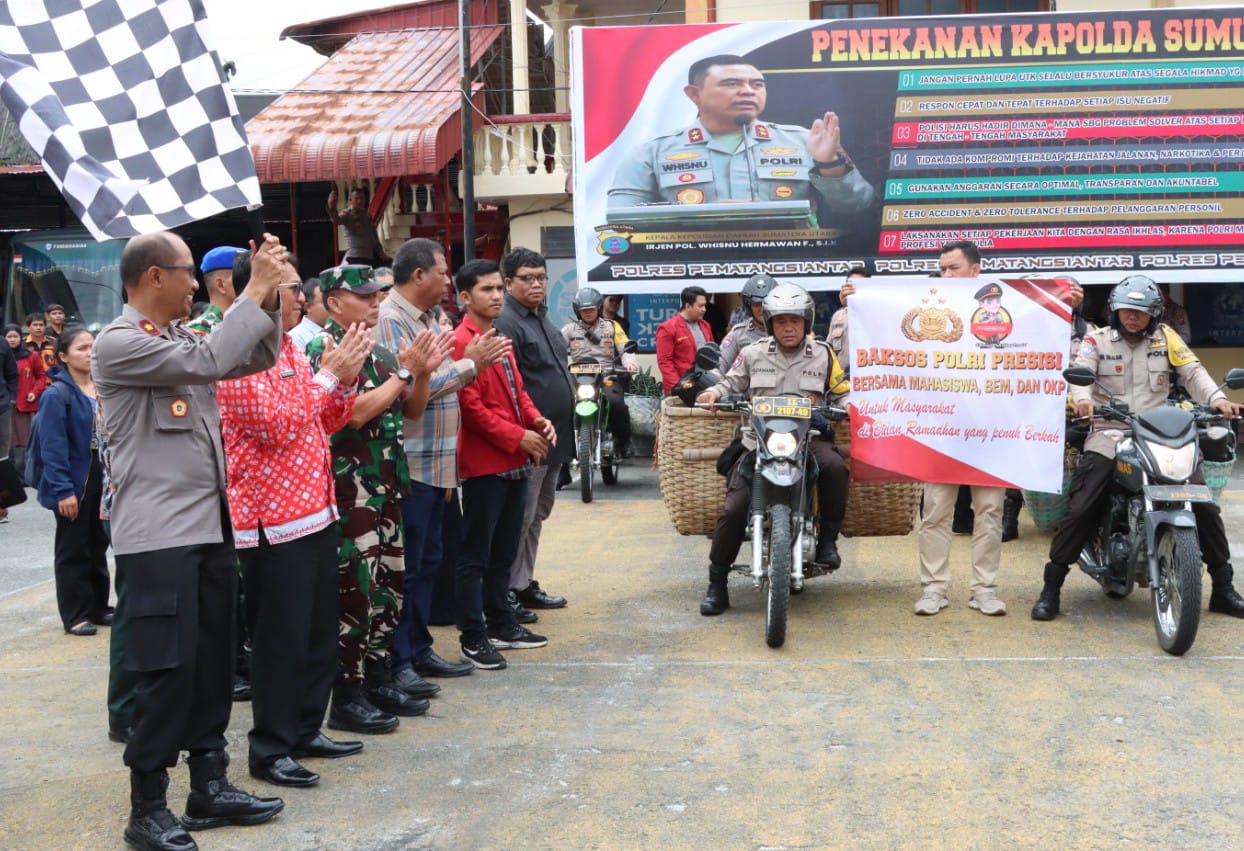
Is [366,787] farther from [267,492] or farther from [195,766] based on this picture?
[267,492]

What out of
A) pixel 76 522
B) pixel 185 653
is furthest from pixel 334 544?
pixel 76 522

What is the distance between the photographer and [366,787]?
449cm

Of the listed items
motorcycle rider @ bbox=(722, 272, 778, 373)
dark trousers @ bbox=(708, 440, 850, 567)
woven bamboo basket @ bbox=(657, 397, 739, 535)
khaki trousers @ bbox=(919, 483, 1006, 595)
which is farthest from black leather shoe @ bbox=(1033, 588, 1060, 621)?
motorcycle rider @ bbox=(722, 272, 778, 373)

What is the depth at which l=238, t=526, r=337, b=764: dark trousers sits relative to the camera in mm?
4469

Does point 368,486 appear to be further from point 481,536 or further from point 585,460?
point 585,460

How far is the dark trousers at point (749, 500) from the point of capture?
6730 mm

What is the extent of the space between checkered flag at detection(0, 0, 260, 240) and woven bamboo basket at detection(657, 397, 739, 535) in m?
3.49

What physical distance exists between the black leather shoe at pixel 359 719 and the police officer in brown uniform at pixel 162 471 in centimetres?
105

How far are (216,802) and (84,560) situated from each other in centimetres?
332

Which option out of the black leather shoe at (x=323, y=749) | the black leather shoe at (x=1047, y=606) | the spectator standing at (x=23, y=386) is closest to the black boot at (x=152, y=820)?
the black leather shoe at (x=323, y=749)

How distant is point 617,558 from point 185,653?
15.8 feet

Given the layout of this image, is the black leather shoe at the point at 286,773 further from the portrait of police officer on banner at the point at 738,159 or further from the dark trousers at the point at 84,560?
the portrait of police officer on banner at the point at 738,159

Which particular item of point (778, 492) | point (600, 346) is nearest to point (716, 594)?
point (778, 492)

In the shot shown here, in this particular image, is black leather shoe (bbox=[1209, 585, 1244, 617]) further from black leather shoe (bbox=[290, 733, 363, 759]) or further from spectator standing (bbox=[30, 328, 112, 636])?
spectator standing (bbox=[30, 328, 112, 636])
